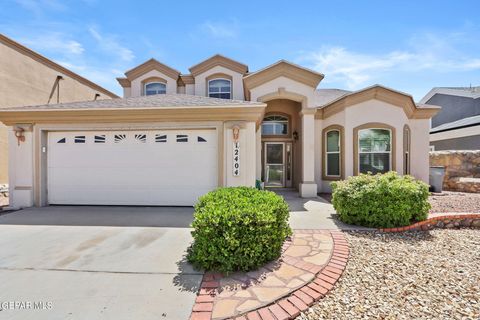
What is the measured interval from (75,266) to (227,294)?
8.55 feet

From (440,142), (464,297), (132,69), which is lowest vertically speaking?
(464,297)

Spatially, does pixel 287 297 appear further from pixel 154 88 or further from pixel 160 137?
pixel 154 88

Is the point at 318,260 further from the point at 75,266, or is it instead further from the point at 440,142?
the point at 440,142

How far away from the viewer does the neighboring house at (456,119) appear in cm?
1562

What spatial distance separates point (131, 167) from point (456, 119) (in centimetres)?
2732

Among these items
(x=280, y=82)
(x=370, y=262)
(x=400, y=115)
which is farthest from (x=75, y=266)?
(x=400, y=115)

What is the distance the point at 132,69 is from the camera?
43.2 ft

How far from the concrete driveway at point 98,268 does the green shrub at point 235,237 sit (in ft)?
1.33

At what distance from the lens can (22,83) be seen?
11.4 metres

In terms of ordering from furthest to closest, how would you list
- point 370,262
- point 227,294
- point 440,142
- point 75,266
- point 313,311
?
point 440,142
point 370,262
point 75,266
point 227,294
point 313,311

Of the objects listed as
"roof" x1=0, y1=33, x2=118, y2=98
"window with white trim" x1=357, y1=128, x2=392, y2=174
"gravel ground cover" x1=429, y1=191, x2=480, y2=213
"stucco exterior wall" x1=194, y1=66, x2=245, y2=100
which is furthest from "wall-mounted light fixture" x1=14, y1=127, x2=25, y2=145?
"gravel ground cover" x1=429, y1=191, x2=480, y2=213

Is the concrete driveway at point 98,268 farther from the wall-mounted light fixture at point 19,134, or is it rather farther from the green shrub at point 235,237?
the wall-mounted light fixture at point 19,134

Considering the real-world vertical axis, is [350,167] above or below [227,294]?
above

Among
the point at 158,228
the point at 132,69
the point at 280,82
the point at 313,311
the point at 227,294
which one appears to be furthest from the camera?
the point at 132,69
